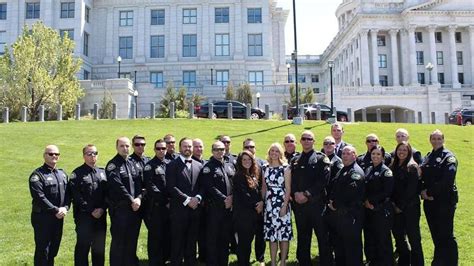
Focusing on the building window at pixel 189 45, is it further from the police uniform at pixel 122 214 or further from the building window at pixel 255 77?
the police uniform at pixel 122 214

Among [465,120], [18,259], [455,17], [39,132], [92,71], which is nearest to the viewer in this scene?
[18,259]

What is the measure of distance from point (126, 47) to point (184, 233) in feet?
189

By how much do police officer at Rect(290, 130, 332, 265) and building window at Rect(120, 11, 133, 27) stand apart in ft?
194

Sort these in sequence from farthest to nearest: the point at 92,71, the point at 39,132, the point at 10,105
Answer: the point at 92,71 → the point at 10,105 → the point at 39,132

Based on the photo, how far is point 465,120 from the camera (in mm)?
36406

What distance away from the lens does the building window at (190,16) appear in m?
62.6

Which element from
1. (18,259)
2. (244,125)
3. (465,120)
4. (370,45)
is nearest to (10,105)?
(244,125)

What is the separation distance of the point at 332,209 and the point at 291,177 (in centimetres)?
91

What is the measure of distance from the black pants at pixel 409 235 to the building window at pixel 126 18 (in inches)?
2345

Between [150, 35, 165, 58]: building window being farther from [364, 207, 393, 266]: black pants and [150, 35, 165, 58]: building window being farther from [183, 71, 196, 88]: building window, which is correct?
[364, 207, 393, 266]: black pants

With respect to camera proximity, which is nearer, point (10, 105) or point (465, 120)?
point (465, 120)

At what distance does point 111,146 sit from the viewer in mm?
21188

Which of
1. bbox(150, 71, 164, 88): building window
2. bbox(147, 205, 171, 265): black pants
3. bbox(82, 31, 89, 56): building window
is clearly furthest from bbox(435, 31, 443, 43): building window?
bbox(147, 205, 171, 265): black pants

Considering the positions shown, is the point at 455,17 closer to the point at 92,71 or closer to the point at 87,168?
the point at 92,71
